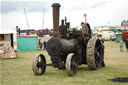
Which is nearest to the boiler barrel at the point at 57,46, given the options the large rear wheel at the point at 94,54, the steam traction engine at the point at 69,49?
the steam traction engine at the point at 69,49

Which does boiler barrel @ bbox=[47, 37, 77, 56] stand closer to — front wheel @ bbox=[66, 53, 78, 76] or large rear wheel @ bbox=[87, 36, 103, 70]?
front wheel @ bbox=[66, 53, 78, 76]

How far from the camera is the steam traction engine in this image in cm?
988

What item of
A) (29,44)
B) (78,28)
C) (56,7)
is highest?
(56,7)

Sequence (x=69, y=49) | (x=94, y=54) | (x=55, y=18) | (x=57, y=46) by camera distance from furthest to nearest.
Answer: (x=94, y=54), (x=69, y=49), (x=55, y=18), (x=57, y=46)

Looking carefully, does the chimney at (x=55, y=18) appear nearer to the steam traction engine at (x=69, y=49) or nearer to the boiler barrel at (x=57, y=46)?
the steam traction engine at (x=69, y=49)

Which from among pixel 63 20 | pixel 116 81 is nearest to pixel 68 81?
pixel 116 81

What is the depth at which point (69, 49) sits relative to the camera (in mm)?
10398

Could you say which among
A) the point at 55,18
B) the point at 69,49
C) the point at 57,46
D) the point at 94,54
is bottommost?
the point at 94,54

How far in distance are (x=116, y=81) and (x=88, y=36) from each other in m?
4.15

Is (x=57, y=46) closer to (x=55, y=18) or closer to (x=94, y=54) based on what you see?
(x=55, y=18)

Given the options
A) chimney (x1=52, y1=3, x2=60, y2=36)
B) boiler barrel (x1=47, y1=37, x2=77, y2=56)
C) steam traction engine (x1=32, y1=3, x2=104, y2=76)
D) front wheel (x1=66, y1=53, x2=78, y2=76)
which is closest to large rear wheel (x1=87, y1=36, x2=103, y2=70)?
steam traction engine (x1=32, y1=3, x2=104, y2=76)

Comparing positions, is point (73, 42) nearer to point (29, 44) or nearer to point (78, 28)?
point (78, 28)

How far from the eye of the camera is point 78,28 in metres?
12.1

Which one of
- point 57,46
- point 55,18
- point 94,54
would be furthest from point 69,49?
point 94,54
